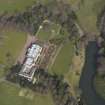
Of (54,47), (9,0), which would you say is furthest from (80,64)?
(9,0)

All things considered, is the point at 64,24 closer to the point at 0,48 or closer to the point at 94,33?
the point at 94,33

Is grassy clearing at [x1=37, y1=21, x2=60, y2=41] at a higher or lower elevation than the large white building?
higher

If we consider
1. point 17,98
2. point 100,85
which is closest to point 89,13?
point 100,85

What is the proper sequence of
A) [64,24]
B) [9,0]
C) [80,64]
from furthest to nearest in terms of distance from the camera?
1. [9,0]
2. [64,24]
3. [80,64]

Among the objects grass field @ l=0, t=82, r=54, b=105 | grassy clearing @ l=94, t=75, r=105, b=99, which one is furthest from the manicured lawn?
grassy clearing @ l=94, t=75, r=105, b=99

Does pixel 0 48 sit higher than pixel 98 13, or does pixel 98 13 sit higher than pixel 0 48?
pixel 98 13

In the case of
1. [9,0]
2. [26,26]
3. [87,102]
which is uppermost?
[9,0]

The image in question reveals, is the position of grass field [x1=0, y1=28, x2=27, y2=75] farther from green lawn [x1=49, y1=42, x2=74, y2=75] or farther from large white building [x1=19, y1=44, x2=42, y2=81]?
green lawn [x1=49, y1=42, x2=74, y2=75]
